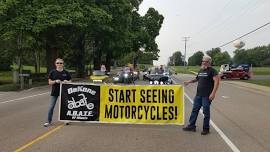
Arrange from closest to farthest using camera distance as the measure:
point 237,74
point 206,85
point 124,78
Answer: point 206,85 → point 124,78 → point 237,74

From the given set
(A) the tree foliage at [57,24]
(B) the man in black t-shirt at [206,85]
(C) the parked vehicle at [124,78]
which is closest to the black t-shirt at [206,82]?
(B) the man in black t-shirt at [206,85]

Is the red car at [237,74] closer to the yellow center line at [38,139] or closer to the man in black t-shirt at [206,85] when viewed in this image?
the man in black t-shirt at [206,85]

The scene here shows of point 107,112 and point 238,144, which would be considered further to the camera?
point 107,112

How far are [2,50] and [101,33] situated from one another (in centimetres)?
1115

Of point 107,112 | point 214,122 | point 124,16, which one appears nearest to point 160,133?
point 107,112

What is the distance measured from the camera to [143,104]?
13.1m

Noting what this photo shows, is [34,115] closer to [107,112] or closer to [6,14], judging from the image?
[107,112]

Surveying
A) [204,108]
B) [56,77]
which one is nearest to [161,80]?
[56,77]

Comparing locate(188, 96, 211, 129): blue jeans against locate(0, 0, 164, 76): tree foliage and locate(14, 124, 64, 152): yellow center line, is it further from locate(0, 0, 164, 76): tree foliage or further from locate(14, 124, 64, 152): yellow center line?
locate(0, 0, 164, 76): tree foliage

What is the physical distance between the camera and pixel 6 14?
3744 centimetres

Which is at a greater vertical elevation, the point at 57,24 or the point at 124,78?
the point at 57,24

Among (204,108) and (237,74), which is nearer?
(204,108)

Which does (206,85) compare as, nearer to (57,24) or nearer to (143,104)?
(143,104)

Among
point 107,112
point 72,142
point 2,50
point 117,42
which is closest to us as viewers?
point 72,142
